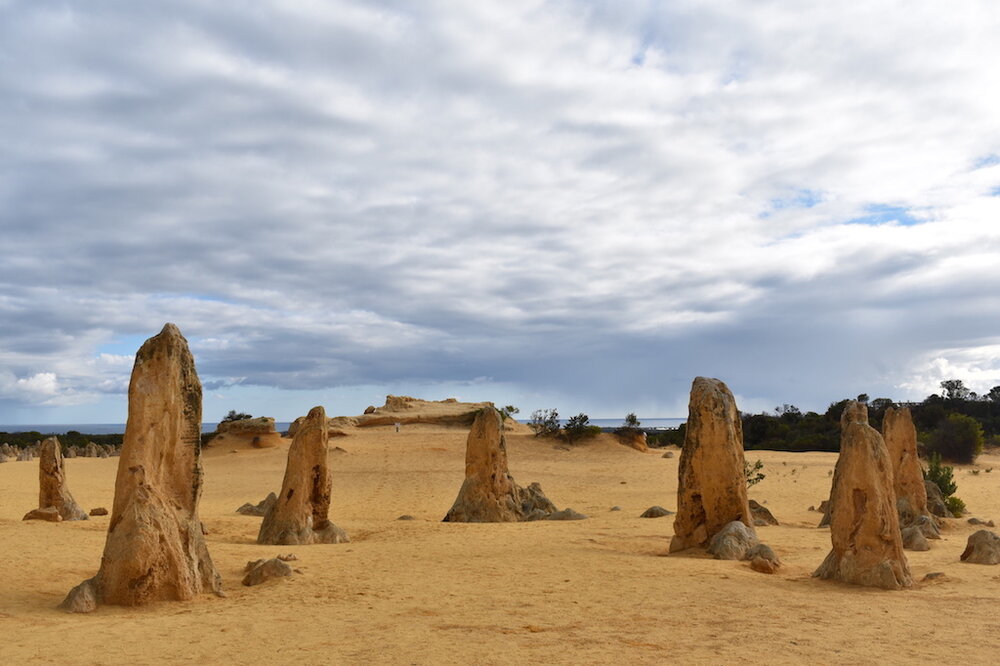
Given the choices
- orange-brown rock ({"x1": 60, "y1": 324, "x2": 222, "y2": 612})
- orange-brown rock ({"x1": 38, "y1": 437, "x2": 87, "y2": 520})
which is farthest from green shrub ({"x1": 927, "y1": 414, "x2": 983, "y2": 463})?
orange-brown rock ({"x1": 60, "y1": 324, "x2": 222, "y2": 612})

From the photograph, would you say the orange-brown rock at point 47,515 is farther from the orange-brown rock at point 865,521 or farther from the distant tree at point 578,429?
the distant tree at point 578,429

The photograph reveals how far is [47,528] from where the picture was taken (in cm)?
1562

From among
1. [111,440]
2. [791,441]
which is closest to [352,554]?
[791,441]

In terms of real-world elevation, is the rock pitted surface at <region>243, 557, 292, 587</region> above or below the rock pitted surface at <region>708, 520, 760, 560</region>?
below

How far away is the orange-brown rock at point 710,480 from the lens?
14070 mm

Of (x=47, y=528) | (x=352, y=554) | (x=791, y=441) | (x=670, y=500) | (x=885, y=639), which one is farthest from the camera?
(x=791, y=441)

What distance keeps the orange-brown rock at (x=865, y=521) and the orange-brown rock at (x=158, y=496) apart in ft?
25.7

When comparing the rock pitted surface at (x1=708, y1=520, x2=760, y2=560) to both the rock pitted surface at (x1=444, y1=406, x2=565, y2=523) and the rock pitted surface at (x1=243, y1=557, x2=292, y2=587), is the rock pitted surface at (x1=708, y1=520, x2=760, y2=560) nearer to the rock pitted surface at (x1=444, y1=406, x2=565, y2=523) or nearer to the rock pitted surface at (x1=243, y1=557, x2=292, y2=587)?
the rock pitted surface at (x1=243, y1=557, x2=292, y2=587)

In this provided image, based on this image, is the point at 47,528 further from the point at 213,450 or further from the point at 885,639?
the point at 213,450

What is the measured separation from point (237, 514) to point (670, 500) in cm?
Result: 1184

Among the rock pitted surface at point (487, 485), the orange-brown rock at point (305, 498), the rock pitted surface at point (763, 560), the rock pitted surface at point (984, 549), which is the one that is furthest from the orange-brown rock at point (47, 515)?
the rock pitted surface at point (984, 549)

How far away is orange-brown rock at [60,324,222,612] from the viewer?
31.6 feet

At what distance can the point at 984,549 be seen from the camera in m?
12.8

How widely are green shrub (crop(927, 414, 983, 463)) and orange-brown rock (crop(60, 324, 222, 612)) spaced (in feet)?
112
